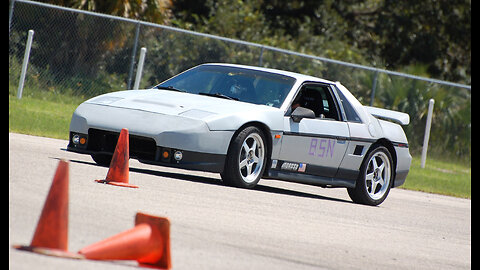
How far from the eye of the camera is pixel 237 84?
11.2 m

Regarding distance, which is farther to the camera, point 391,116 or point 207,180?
point 391,116

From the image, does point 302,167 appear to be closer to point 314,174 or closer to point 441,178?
point 314,174

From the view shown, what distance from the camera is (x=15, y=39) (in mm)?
18891

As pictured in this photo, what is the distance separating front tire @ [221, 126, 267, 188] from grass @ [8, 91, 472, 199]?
4700mm

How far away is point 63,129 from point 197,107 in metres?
5.85

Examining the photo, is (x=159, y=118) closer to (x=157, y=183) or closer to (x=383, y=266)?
(x=157, y=183)

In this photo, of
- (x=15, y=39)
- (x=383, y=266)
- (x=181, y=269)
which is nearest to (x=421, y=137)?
(x=15, y=39)

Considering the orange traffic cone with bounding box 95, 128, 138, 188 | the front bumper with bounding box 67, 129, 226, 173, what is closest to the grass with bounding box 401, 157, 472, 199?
the front bumper with bounding box 67, 129, 226, 173

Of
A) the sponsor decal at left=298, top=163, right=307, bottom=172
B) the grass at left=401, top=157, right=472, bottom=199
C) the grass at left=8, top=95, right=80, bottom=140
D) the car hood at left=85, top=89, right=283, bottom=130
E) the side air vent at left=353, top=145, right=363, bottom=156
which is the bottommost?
the grass at left=401, top=157, right=472, bottom=199

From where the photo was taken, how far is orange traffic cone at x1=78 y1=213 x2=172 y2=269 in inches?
218

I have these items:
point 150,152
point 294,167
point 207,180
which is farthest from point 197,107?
point 294,167

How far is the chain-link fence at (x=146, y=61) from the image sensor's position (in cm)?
1897

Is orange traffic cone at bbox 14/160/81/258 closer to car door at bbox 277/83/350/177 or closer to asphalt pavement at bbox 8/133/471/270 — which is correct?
asphalt pavement at bbox 8/133/471/270
